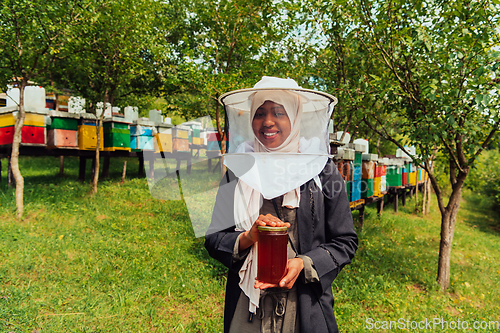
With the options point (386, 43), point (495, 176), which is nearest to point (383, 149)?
point (495, 176)

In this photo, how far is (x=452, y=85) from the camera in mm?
4168

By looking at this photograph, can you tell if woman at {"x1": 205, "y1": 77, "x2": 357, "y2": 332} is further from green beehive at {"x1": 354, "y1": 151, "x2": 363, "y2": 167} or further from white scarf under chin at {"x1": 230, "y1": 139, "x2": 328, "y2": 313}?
green beehive at {"x1": 354, "y1": 151, "x2": 363, "y2": 167}

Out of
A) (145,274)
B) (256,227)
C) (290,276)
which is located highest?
(256,227)

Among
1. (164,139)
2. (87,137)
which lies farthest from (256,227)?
(164,139)

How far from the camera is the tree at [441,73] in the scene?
3701 millimetres

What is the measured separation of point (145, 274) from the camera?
4.60 m

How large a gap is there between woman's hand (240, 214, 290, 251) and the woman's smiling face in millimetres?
439

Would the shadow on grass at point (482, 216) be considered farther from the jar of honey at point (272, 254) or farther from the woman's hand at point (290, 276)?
the jar of honey at point (272, 254)

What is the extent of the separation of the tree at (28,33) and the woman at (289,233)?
5.66 m

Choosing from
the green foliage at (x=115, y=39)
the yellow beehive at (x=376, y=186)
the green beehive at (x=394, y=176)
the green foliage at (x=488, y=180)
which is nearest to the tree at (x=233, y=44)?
the green foliage at (x=115, y=39)

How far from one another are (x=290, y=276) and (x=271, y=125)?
0.74 m

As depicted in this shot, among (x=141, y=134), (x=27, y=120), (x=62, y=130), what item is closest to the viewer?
(x=27, y=120)

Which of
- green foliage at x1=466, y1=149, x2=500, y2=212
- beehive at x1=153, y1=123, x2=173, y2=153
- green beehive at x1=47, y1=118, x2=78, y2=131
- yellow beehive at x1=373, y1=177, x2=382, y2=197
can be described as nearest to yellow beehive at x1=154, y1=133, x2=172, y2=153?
beehive at x1=153, y1=123, x2=173, y2=153

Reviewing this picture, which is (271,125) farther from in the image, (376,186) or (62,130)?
(62,130)
